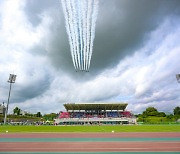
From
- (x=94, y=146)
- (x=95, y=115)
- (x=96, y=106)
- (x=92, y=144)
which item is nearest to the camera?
(x=94, y=146)

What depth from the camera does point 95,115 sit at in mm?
94250

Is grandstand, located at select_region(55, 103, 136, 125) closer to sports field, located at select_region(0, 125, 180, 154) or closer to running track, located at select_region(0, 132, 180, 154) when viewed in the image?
sports field, located at select_region(0, 125, 180, 154)

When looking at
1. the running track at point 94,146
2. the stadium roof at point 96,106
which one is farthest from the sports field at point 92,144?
the stadium roof at point 96,106

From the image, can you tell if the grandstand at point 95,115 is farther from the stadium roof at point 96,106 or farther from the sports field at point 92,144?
the sports field at point 92,144

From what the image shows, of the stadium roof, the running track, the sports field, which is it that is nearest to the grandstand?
the stadium roof

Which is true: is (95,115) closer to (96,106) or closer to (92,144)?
(96,106)

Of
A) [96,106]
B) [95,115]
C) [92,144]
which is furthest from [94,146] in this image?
[95,115]

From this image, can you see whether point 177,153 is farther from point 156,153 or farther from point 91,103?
point 91,103

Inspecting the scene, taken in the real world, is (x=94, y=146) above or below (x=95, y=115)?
below

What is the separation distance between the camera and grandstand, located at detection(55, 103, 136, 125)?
87812mm

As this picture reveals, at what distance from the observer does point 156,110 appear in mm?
120625

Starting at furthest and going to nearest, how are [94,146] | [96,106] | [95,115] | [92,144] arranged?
1. [95,115]
2. [96,106]
3. [92,144]
4. [94,146]

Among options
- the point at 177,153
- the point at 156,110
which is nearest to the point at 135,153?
the point at 177,153

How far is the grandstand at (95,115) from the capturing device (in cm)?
8781
